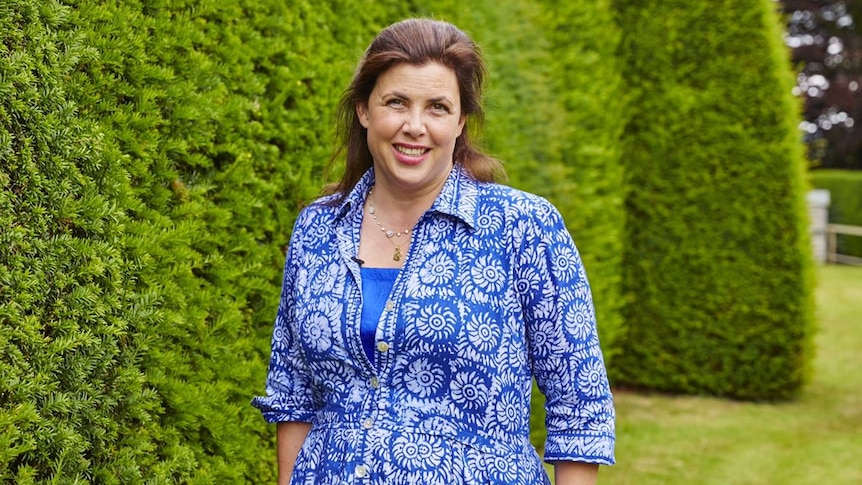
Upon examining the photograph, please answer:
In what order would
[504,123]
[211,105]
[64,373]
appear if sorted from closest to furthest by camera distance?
[64,373] → [211,105] → [504,123]

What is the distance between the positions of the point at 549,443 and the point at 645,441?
15.4 feet

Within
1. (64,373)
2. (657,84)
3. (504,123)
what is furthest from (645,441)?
(64,373)

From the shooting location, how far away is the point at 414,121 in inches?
83.7

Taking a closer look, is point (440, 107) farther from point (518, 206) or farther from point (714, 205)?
point (714, 205)

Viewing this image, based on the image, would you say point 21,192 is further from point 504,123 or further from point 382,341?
point 504,123

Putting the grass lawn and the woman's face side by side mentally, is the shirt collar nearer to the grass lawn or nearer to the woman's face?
the woman's face

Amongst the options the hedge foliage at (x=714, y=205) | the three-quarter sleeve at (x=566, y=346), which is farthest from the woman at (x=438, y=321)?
the hedge foliage at (x=714, y=205)

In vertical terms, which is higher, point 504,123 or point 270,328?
point 504,123

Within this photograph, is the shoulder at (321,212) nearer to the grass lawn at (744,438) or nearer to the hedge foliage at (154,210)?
the hedge foliage at (154,210)

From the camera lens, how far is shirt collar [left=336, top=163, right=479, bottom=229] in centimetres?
212

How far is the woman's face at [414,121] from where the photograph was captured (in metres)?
2.14

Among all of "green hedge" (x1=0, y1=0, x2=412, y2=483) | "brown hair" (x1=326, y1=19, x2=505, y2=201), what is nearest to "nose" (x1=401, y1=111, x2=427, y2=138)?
"brown hair" (x1=326, y1=19, x2=505, y2=201)

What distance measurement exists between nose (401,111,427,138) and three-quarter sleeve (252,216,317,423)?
0.37 m

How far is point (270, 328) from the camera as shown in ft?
10.5
